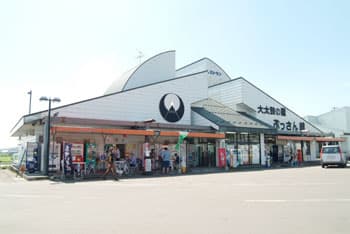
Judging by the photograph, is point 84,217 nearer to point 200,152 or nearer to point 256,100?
point 200,152

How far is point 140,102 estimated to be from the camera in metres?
22.9

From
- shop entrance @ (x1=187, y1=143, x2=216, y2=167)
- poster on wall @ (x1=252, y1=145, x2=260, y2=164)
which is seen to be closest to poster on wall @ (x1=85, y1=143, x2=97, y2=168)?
shop entrance @ (x1=187, y1=143, x2=216, y2=167)

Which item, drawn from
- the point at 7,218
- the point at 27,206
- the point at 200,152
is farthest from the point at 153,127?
the point at 7,218

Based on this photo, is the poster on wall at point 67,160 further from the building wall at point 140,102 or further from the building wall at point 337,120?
the building wall at point 337,120

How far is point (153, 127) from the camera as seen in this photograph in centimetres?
2242

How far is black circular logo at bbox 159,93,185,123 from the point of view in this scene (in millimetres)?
24205

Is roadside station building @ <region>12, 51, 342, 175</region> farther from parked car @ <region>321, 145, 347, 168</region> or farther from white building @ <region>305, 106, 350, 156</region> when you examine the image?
white building @ <region>305, 106, 350, 156</region>

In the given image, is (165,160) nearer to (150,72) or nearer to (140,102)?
(140,102)

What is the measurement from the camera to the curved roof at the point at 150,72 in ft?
98.2

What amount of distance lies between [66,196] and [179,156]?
13420mm

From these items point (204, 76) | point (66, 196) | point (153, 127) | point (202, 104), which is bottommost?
point (66, 196)

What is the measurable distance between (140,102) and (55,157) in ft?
23.0

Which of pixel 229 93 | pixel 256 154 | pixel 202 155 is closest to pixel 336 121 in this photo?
pixel 229 93

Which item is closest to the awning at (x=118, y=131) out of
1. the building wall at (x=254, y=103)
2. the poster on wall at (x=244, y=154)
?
the poster on wall at (x=244, y=154)
